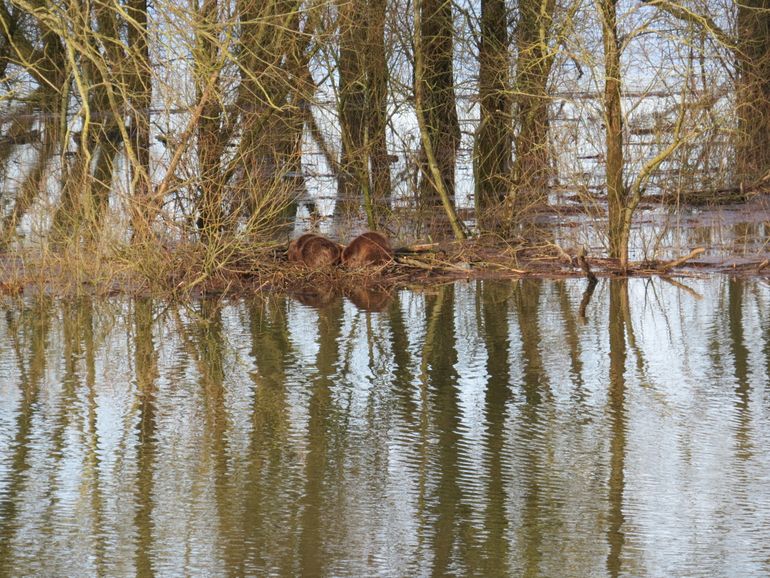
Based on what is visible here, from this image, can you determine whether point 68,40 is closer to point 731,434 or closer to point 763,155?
point 731,434

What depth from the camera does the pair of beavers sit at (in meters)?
14.9

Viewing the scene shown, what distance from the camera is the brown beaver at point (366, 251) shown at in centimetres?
1517

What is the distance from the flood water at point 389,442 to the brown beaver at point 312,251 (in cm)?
213

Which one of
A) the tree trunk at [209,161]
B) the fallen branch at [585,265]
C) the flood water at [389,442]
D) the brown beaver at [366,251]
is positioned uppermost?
the tree trunk at [209,161]

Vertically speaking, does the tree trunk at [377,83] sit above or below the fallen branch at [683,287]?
above

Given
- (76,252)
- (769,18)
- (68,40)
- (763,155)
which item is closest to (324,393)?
(68,40)

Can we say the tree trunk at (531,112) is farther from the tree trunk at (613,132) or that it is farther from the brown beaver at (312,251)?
the brown beaver at (312,251)

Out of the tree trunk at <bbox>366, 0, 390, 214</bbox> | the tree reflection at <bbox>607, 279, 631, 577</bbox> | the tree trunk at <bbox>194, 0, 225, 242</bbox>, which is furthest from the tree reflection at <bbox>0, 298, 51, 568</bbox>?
the tree trunk at <bbox>366, 0, 390, 214</bbox>

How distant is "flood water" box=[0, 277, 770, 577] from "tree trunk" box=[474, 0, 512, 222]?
5211 mm

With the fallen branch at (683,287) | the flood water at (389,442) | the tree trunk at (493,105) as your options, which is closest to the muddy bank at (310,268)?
the fallen branch at (683,287)

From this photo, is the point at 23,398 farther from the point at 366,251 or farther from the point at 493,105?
the point at 493,105

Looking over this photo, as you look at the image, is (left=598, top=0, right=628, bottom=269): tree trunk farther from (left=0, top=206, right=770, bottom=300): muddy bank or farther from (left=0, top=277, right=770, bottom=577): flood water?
(left=0, top=277, right=770, bottom=577): flood water

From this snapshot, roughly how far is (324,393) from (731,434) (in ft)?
9.35

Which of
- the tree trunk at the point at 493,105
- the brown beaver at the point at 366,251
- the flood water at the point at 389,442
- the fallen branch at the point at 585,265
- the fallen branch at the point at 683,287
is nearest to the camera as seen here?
the flood water at the point at 389,442
